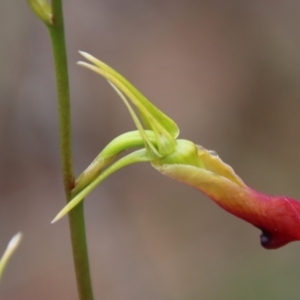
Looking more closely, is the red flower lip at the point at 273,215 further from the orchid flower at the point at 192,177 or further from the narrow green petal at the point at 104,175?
the narrow green petal at the point at 104,175

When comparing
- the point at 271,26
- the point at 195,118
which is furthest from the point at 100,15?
the point at 271,26

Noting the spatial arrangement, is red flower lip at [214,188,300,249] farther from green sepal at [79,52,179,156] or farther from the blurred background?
the blurred background

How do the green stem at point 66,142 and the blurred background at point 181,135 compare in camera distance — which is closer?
the green stem at point 66,142

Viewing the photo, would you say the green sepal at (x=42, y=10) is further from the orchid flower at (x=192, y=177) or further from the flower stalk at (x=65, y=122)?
the orchid flower at (x=192, y=177)

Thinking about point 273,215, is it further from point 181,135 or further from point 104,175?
point 181,135

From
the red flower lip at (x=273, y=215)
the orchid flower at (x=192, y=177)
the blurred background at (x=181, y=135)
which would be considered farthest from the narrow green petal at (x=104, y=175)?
the blurred background at (x=181, y=135)

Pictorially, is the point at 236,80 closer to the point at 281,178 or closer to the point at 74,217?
the point at 281,178

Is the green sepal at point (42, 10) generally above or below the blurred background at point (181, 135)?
above
